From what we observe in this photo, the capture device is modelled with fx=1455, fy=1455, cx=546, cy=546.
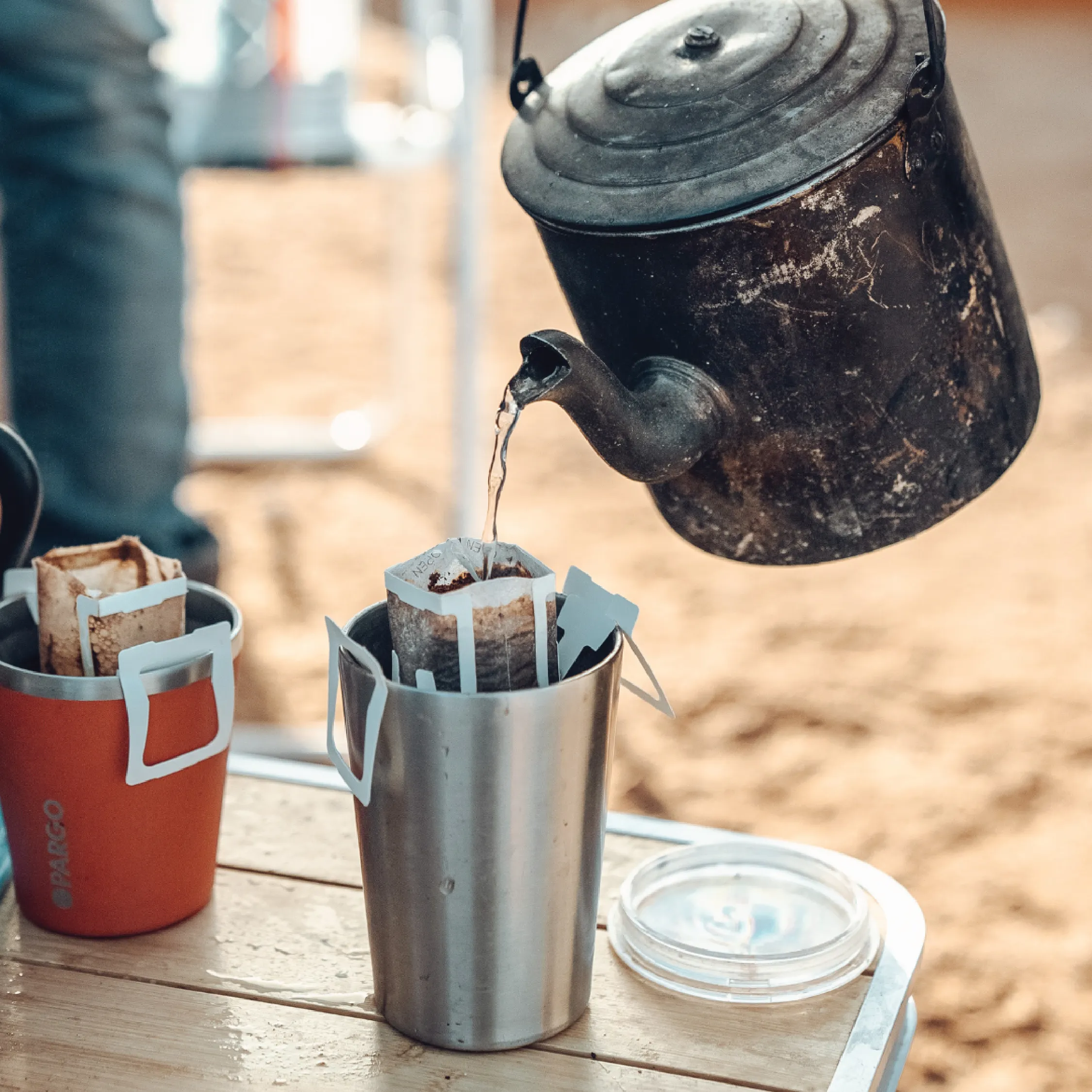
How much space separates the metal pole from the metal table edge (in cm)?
116

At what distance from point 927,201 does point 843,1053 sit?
0.45 m

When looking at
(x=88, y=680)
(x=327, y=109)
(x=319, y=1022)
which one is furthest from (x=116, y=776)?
(x=327, y=109)

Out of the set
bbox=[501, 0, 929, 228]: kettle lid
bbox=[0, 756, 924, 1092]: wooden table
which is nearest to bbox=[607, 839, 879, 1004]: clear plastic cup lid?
bbox=[0, 756, 924, 1092]: wooden table

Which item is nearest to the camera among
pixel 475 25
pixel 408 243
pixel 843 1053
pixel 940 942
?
pixel 843 1053

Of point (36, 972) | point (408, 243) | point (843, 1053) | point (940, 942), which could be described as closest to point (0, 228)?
point (36, 972)

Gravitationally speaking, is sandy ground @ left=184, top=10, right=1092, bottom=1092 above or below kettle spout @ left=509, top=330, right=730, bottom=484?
below

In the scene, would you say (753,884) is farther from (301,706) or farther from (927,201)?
(301,706)

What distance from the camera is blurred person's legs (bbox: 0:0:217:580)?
1313mm

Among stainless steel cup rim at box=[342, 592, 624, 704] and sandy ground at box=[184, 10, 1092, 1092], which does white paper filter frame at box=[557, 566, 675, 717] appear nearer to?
stainless steel cup rim at box=[342, 592, 624, 704]

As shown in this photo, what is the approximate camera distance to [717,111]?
0.77 metres

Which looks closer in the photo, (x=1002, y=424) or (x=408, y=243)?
(x=1002, y=424)

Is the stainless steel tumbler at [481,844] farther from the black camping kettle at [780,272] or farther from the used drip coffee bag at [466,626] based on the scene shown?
the black camping kettle at [780,272]

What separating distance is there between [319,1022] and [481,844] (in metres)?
0.16

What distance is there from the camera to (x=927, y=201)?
78 centimetres
